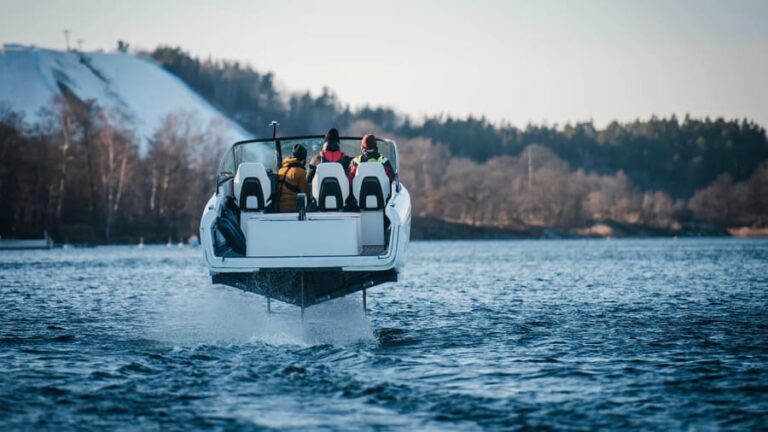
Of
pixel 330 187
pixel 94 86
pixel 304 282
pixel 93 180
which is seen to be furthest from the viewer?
pixel 94 86

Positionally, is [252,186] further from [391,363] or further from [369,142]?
[391,363]

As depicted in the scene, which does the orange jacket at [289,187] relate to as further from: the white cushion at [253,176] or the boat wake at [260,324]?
the boat wake at [260,324]

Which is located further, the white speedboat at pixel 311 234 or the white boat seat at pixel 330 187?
the white boat seat at pixel 330 187

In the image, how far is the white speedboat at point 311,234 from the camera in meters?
15.8

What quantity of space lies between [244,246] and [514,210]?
127m

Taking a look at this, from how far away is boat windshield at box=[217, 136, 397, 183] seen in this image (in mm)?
18688

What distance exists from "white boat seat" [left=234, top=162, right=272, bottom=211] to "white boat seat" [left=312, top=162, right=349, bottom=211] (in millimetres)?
961

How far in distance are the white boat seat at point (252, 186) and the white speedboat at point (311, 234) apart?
2 cm

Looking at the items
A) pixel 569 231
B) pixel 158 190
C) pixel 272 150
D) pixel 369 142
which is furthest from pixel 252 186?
pixel 569 231

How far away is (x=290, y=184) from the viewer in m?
17.2

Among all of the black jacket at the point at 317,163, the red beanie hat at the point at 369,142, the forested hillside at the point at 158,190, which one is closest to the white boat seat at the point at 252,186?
the black jacket at the point at 317,163

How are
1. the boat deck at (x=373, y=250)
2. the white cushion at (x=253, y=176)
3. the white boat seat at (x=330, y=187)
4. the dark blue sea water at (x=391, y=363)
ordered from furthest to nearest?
the white cushion at (x=253, y=176), the white boat seat at (x=330, y=187), the boat deck at (x=373, y=250), the dark blue sea water at (x=391, y=363)

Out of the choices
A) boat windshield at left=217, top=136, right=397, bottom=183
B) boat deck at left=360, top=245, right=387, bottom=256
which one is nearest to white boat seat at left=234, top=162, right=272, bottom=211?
boat windshield at left=217, top=136, right=397, bottom=183

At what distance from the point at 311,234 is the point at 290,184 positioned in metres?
1.68
